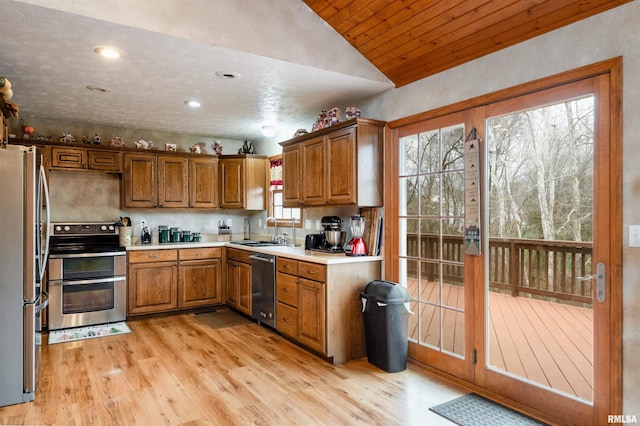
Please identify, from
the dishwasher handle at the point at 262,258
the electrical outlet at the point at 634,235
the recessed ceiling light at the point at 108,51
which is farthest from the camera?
the dishwasher handle at the point at 262,258

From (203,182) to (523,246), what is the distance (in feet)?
14.1

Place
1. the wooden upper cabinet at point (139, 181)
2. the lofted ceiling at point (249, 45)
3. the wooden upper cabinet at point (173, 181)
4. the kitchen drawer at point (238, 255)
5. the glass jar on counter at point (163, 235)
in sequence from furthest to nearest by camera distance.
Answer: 1. the glass jar on counter at point (163, 235)
2. the wooden upper cabinet at point (173, 181)
3. the wooden upper cabinet at point (139, 181)
4. the kitchen drawer at point (238, 255)
5. the lofted ceiling at point (249, 45)

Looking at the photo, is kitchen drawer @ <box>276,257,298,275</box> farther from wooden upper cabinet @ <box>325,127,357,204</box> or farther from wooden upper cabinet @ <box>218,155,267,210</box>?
wooden upper cabinet @ <box>218,155,267,210</box>

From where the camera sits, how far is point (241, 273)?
5.09 metres

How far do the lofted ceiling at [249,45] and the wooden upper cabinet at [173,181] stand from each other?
4.14ft

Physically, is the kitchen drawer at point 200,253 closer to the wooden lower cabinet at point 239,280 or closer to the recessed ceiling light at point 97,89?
the wooden lower cabinet at point 239,280

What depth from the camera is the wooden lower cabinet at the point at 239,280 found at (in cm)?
492

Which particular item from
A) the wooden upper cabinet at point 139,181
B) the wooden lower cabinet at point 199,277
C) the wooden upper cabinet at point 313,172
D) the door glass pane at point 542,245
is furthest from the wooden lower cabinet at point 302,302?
the wooden upper cabinet at point 139,181

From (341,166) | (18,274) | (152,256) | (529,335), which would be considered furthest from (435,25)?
(152,256)

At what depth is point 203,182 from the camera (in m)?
5.81

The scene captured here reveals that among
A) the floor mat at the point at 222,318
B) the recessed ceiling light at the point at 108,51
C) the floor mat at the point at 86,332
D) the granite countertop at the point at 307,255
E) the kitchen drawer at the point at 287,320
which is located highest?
the recessed ceiling light at the point at 108,51

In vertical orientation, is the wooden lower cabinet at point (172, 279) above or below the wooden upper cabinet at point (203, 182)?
below

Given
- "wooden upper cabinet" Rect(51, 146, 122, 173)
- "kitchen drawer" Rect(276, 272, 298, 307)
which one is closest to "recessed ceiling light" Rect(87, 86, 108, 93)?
"wooden upper cabinet" Rect(51, 146, 122, 173)

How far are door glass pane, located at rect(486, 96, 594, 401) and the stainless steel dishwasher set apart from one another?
2186mm
